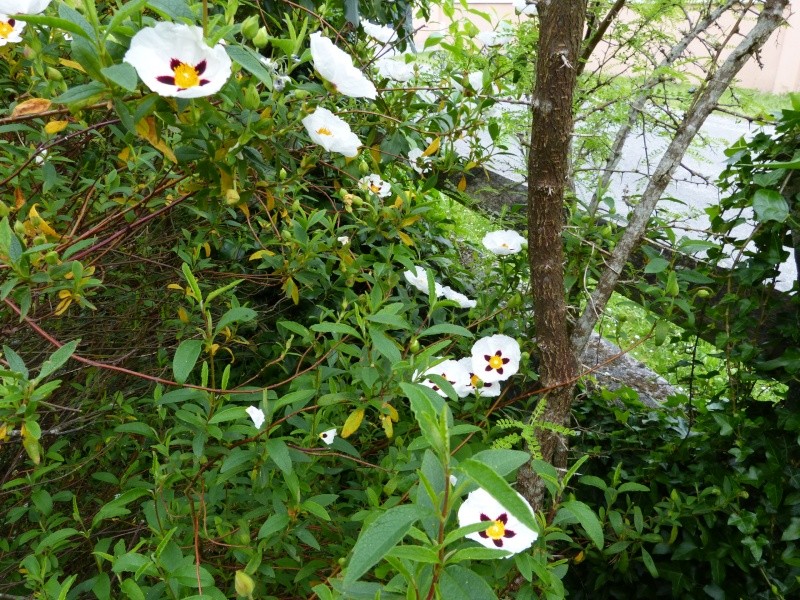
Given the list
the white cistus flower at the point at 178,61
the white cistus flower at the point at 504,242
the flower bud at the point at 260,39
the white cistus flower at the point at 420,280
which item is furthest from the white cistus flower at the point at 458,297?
the white cistus flower at the point at 178,61

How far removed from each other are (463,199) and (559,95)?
817 millimetres

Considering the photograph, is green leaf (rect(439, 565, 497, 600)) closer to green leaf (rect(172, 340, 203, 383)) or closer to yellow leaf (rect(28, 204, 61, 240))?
green leaf (rect(172, 340, 203, 383))

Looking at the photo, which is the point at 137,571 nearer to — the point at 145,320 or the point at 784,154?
the point at 145,320

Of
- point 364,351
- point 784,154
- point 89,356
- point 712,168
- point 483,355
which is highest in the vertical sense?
point 784,154

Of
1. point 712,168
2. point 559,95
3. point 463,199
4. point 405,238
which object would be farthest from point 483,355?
point 712,168

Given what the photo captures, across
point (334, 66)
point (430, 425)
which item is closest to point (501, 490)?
point (430, 425)

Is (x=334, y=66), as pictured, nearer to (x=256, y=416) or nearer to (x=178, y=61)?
(x=178, y=61)

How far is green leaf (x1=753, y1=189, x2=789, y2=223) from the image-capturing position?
134cm

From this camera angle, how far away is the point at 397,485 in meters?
1.11

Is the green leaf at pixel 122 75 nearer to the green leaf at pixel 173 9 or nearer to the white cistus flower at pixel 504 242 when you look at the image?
the green leaf at pixel 173 9

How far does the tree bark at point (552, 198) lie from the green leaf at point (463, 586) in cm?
65

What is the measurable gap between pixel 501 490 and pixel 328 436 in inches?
29.1

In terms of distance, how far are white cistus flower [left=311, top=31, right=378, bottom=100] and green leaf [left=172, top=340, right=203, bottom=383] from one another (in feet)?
1.61

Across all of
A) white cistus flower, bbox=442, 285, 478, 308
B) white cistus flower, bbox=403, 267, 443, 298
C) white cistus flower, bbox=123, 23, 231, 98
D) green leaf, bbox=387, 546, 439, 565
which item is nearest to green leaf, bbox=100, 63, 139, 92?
white cistus flower, bbox=123, 23, 231, 98
